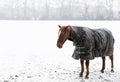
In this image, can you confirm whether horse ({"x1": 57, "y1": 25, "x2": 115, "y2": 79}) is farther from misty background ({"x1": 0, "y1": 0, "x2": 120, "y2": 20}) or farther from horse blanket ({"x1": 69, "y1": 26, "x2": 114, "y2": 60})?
misty background ({"x1": 0, "y1": 0, "x2": 120, "y2": 20})

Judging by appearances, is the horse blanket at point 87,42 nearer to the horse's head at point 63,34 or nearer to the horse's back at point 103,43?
the horse's back at point 103,43

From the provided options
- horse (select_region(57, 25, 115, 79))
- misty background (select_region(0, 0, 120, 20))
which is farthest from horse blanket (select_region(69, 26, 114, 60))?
misty background (select_region(0, 0, 120, 20))

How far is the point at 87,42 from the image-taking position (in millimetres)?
11219

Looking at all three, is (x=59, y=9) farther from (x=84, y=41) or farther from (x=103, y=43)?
(x=84, y=41)

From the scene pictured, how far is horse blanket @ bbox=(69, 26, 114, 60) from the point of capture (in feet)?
36.5

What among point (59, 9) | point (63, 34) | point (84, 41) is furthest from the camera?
point (59, 9)

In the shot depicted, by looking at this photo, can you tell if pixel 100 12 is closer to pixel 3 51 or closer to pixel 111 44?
pixel 3 51

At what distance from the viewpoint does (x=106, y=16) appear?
88.9 meters

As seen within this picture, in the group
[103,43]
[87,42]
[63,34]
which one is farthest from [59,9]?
[63,34]

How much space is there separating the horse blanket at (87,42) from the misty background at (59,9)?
75.6 m

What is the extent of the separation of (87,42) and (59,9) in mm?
86816

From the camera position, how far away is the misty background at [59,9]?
9078cm

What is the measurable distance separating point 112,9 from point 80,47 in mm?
87189

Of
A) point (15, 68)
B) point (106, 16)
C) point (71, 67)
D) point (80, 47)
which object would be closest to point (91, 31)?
point (80, 47)
